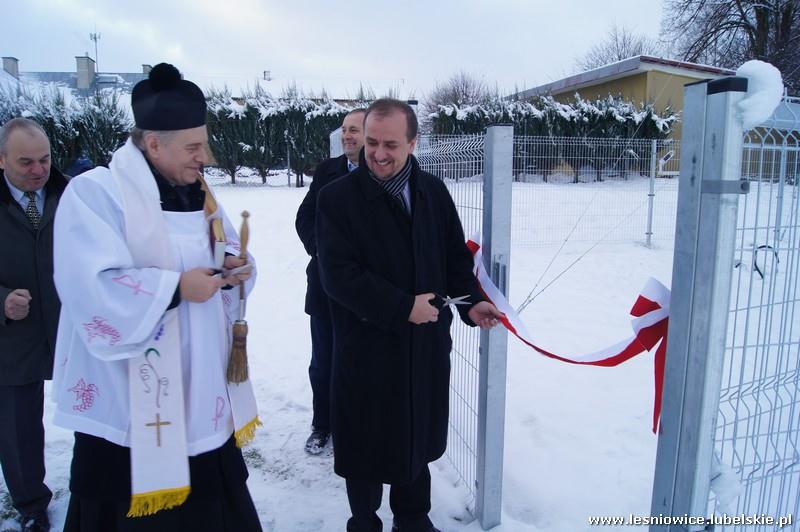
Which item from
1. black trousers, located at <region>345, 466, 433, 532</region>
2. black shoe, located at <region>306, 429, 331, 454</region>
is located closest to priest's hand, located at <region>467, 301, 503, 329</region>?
black trousers, located at <region>345, 466, 433, 532</region>

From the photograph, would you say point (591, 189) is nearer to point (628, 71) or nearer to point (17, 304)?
point (628, 71)

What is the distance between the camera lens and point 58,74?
3400cm

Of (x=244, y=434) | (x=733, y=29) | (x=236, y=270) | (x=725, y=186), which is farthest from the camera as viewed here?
(x=733, y=29)

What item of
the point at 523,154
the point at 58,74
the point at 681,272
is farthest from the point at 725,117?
the point at 58,74

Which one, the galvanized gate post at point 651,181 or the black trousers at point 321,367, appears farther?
the galvanized gate post at point 651,181

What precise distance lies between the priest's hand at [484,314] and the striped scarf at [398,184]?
50 centimetres

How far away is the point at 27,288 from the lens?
2.40m

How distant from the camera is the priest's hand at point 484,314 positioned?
217 cm

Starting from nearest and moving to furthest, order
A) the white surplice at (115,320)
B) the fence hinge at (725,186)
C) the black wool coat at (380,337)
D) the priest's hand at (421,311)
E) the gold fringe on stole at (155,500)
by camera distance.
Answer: the fence hinge at (725,186), the white surplice at (115,320), the gold fringe on stole at (155,500), the priest's hand at (421,311), the black wool coat at (380,337)

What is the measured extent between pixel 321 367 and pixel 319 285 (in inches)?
20.8

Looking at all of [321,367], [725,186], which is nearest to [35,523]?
[321,367]

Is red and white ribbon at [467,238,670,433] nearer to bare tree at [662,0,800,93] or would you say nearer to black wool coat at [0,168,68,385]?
black wool coat at [0,168,68,385]

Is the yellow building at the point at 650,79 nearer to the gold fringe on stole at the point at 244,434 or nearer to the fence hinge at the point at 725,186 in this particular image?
the fence hinge at the point at 725,186

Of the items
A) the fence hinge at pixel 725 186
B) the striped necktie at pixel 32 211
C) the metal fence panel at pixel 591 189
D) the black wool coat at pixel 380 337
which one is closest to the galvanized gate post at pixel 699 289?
the fence hinge at pixel 725 186
